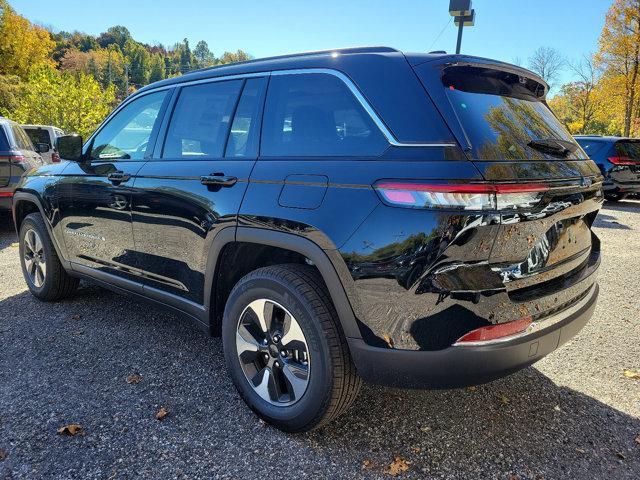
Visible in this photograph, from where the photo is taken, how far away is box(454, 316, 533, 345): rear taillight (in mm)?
1985

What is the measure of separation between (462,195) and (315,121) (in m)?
0.91

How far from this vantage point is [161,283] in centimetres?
321

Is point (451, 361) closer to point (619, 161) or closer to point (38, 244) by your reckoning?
point (38, 244)

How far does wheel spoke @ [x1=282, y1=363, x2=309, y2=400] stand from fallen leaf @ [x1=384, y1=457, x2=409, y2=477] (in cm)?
53

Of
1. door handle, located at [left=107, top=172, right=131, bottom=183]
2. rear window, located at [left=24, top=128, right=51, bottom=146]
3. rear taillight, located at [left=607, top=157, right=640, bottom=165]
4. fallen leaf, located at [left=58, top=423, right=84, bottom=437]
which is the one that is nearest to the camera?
fallen leaf, located at [left=58, top=423, right=84, bottom=437]

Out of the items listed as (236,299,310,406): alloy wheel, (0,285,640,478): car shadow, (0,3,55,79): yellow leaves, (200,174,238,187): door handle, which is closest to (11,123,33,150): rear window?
(0,285,640,478): car shadow

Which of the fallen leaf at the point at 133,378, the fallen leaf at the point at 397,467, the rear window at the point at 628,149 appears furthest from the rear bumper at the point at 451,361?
the rear window at the point at 628,149

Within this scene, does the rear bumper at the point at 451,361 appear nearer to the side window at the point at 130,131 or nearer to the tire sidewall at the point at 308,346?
the tire sidewall at the point at 308,346

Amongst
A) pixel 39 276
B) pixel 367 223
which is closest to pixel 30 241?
pixel 39 276

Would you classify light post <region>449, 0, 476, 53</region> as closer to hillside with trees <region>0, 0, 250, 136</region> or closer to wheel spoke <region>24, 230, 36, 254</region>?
hillside with trees <region>0, 0, 250, 136</region>

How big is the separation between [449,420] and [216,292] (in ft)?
4.83

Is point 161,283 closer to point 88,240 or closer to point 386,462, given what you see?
point 88,240

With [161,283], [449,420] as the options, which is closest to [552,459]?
[449,420]

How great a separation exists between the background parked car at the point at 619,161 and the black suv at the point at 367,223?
10321 mm
